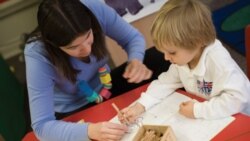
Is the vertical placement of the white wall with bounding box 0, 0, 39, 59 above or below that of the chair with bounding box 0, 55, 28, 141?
above

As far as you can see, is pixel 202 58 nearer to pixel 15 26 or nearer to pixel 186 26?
pixel 186 26

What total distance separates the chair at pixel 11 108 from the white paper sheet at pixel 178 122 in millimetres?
978

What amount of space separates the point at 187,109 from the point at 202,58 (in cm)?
16

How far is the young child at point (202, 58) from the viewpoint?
990 mm

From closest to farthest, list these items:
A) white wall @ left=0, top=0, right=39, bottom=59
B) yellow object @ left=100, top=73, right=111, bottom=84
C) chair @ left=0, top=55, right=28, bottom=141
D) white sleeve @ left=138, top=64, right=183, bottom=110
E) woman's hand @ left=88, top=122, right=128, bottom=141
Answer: woman's hand @ left=88, top=122, right=128, bottom=141 → white sleeve @ left=138, top=64, right=183, bottom=110 → yellow object @ left=100, top=73, right=111, bottom=84 → chair @ left=0, top=55, right=28, bottom=141 → white wall @ left=0, top=0, right=39, bottom=59

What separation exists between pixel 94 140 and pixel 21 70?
5.85ft

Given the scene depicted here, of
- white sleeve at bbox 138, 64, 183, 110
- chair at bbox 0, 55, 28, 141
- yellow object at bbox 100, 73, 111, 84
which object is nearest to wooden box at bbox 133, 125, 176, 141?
white sleeve at bbox 138, 64, 183, 110

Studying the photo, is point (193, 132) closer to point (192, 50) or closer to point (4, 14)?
point (192, 50)

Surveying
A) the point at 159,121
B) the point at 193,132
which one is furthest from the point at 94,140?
the point at 193,132

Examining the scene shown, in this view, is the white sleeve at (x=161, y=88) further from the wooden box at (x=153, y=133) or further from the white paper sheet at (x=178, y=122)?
the wooden box at (x=153, y=133)

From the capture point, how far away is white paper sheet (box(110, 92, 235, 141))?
0.96 meters

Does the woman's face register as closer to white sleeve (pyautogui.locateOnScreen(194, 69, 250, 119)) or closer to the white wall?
white sleeve (pyautogui.locateOnScreen(194, 69, 250, 119))

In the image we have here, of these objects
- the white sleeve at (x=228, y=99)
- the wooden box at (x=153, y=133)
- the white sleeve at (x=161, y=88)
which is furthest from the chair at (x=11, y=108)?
the white sleeve at (x=228, y=99)

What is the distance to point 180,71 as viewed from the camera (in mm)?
1155
